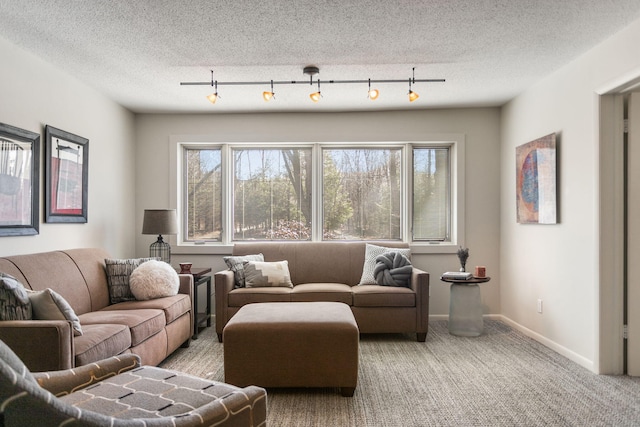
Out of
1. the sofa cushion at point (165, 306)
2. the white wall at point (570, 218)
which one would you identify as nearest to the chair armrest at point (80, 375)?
the sofa cushion at point (165, 306)

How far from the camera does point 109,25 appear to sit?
2.95 meters

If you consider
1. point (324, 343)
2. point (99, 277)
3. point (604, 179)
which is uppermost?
point (604, 179)

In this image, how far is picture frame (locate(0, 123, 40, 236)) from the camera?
308 centimetres

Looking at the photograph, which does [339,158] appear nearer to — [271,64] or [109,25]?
[271,64]

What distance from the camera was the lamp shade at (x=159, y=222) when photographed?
4.63 m

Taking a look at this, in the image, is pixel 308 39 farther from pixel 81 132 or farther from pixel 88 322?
pixel 88 322

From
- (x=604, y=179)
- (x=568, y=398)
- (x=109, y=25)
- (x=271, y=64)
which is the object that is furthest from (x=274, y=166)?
(x=568, y=398)

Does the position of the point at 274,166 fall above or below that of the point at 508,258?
above

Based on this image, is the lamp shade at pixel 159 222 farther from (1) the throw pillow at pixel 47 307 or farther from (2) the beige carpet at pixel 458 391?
(1) the throw pillow at pixel 47 307

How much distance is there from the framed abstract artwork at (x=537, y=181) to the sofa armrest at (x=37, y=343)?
3.72 m

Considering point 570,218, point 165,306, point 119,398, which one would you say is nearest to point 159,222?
point 165,306

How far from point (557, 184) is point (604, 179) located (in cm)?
58

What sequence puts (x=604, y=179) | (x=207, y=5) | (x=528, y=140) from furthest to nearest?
1. (x=528, y=140)
2. (x=604, y=179)
3. (x=207, y=5)

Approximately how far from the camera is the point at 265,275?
14.9 ft
